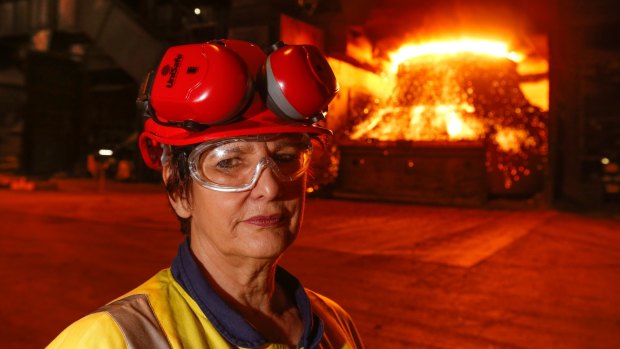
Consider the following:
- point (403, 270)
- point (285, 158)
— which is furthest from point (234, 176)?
point (403, 270)

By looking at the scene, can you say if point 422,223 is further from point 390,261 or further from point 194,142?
point 194,142

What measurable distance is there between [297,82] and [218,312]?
1.77 feet

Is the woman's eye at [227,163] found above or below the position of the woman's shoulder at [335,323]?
above

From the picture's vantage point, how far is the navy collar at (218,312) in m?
1.04

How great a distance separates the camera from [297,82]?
3.89 ft

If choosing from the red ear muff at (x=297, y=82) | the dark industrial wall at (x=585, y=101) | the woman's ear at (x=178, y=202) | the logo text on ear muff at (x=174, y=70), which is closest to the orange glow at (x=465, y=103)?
the dark industrial wall at (x=585, y=101)

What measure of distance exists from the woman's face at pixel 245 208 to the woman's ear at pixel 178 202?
75mm

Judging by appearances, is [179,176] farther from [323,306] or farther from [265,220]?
[323,306]

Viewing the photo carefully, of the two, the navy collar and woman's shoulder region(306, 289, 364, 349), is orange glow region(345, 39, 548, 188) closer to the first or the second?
woman's shoulder region(306, 289, 364, 349)

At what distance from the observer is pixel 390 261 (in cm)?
511

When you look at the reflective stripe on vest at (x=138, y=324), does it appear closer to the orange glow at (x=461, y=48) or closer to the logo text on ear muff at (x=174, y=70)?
the logo text on ear muff at (x=174, y=70)

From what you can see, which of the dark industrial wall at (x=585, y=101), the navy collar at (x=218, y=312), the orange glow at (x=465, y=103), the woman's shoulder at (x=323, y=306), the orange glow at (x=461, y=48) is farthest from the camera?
the orange glow at (x=461, y=48)

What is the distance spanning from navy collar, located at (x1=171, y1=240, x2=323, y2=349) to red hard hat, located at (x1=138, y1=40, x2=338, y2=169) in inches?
10.9

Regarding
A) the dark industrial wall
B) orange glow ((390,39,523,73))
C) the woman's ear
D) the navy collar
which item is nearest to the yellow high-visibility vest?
the navy collar
